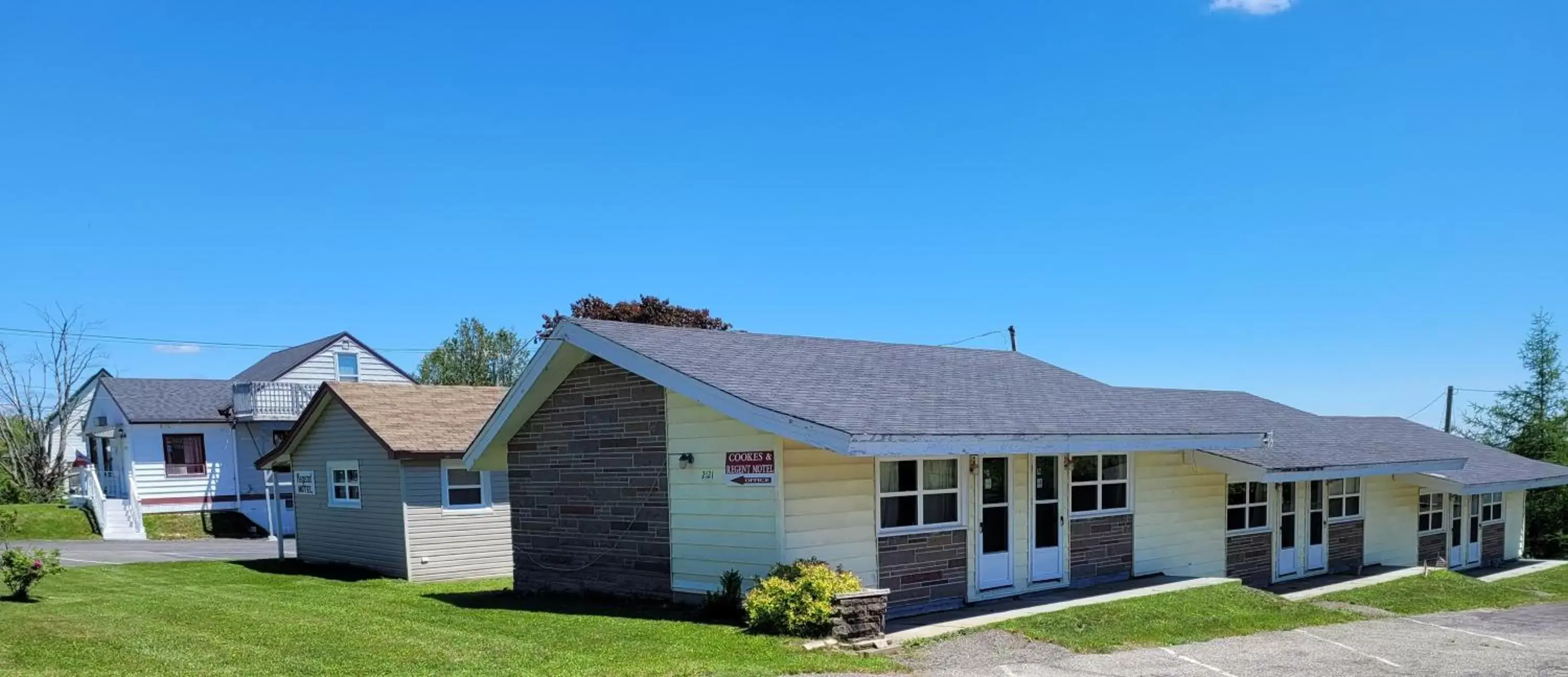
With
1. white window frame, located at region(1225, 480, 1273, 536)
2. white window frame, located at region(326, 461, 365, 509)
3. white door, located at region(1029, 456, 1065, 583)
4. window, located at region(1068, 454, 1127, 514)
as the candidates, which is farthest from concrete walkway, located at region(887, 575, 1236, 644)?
white window frame, located at region(326, 461, 365, 509)

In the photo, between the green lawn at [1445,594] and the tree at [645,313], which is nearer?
the green lawn at [1445,594]

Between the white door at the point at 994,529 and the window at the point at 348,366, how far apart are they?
110 ft

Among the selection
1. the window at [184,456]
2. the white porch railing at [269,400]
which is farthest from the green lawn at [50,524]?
the white porch railing at [269,400]

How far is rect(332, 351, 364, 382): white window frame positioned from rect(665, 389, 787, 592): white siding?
3143 centimetres

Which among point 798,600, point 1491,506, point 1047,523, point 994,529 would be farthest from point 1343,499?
point 798,600

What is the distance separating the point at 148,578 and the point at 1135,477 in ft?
60.2

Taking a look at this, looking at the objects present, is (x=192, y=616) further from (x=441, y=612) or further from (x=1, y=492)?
(x=1, y=492)

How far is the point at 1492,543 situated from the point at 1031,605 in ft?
67.6

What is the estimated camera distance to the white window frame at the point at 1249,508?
18562mm

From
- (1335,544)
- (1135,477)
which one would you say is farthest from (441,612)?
(1335,544)

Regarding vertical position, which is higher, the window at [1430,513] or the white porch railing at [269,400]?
the white porch railing at [269,400]

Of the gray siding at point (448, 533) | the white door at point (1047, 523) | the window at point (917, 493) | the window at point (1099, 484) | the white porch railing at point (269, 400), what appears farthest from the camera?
the white porch railing at point (269, 400)

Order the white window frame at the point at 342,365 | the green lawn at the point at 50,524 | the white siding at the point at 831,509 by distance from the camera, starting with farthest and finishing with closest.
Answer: the white window frame at the point at 342,365 → the green lawn at the point at 50,524 → the white siding at the point at 831,509

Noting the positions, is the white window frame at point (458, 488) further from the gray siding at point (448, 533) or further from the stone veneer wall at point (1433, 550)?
the stone veneer wall at point (1433, 550)
